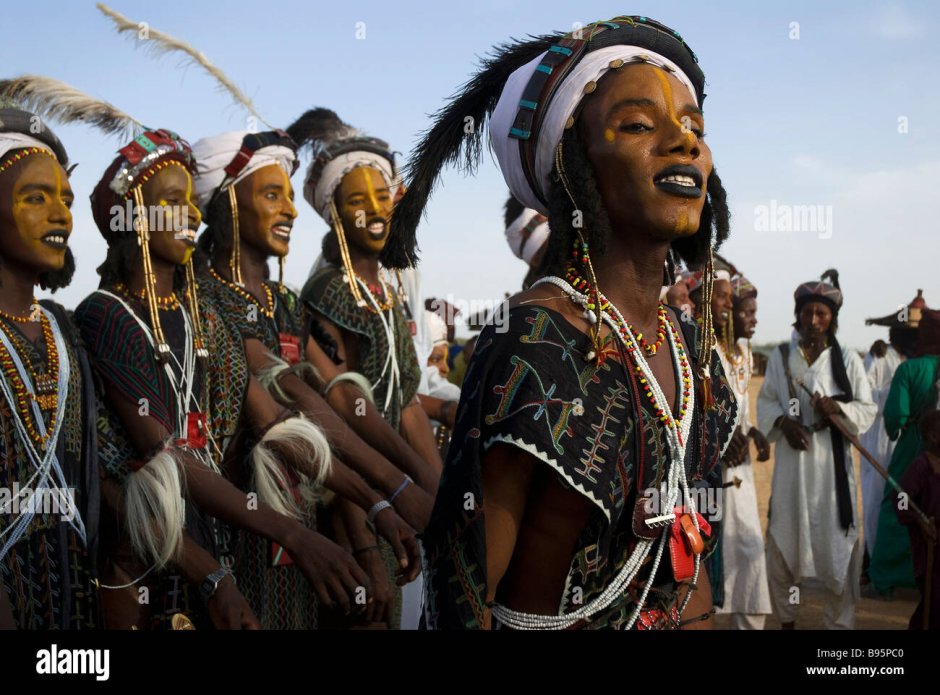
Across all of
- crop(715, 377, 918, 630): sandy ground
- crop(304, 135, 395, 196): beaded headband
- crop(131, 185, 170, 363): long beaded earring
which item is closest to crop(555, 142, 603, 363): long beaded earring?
crop(131, 185, 170, 363): long beaded earring

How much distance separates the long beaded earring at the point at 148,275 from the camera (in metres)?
4.51

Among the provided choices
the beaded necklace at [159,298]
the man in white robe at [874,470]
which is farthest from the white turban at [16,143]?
the man in white robe at [874,470]

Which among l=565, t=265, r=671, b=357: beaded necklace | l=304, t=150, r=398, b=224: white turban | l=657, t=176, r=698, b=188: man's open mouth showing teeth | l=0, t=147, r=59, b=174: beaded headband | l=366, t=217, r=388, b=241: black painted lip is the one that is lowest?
l=565, t=265, r=671, b=357: beaded necklace

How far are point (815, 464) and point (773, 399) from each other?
666 mm

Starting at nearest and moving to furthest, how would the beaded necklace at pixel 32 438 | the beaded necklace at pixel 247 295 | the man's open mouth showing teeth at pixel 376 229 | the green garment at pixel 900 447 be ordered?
the beaded necklace at pixel 32 438, the beaded necklace at pixel 247 295, the man's open mouth showing teeth at pixel 376 229, the green garment at pixel 900 447

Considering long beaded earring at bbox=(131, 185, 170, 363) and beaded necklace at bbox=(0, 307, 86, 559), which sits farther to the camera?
long beaded earring at bbox=(131, 185, 170, 363)

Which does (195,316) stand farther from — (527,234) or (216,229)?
(527,234)

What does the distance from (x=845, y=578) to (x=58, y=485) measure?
6.73 m

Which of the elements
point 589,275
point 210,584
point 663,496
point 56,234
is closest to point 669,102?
point 589,275

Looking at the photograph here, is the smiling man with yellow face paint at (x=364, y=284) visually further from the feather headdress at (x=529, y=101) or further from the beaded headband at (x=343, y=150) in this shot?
the feather headdress at (x=529, y=101)

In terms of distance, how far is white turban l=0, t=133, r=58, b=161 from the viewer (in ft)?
12.9

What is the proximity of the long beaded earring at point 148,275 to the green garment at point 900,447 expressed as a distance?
245 inches

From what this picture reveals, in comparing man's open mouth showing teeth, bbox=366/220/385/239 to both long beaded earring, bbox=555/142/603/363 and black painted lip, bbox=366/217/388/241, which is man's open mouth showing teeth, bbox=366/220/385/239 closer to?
black painted lip, bbox=366/217/388/241

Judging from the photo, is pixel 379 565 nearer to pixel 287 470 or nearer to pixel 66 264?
pixel 287 470
